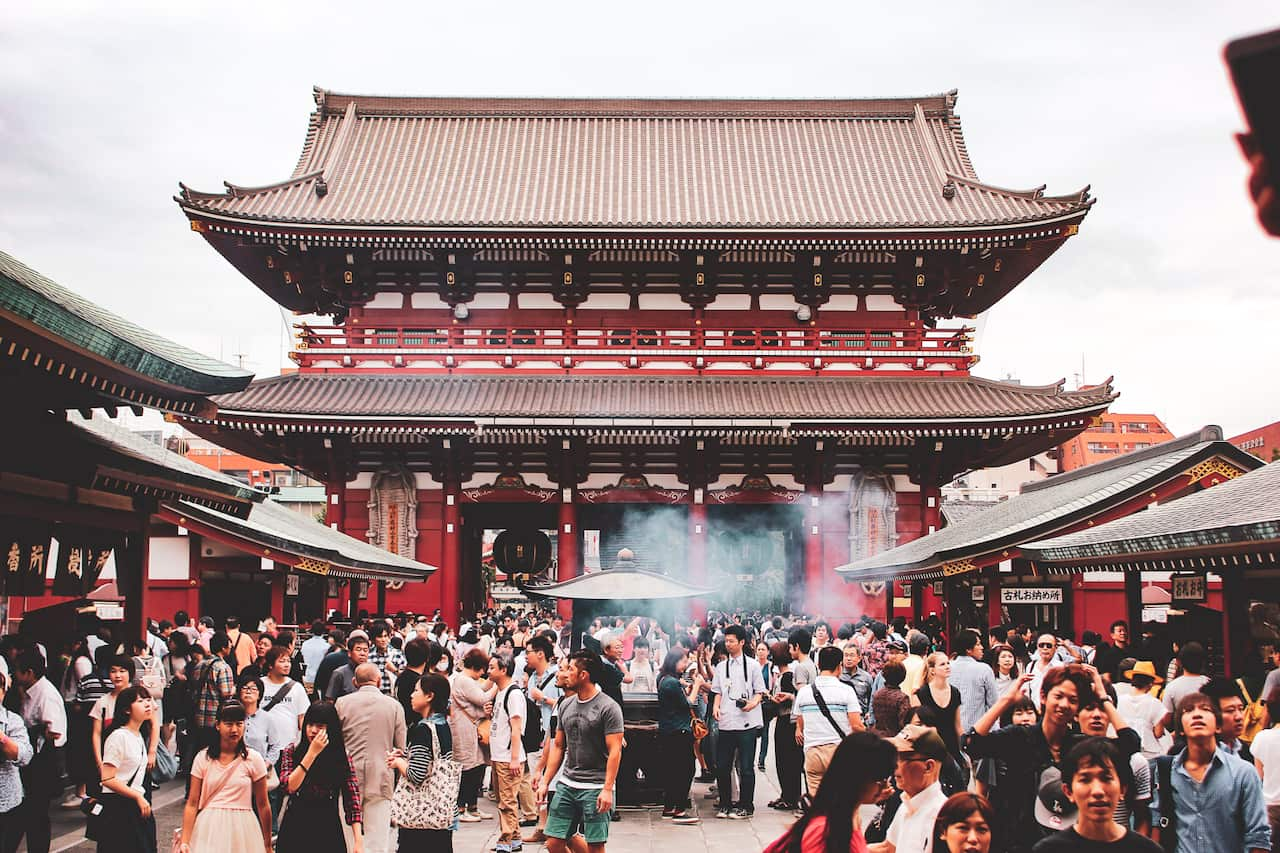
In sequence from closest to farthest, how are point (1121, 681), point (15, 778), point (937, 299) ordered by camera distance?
point (15, 778) → point (1121, 681) → point (937, 299)

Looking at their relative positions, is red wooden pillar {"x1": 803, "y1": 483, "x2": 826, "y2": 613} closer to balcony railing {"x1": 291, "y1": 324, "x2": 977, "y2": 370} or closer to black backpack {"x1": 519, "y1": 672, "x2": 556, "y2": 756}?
balcony railing {"x1": 291, "y1": 324, "x2": 977, "y2": 370}

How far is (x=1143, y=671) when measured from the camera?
8.30 metres

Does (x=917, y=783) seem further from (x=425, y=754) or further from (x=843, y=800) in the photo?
(x=425, y=754)

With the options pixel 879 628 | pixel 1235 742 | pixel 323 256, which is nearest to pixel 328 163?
pixel 323 256

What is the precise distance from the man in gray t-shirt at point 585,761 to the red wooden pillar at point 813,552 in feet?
54.1

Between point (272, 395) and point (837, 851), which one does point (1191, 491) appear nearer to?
point (837, 851)

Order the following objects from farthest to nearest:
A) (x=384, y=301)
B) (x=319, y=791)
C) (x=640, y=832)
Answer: (x=384, y=301) < (x=640, y=832) < (x=319, y=791)

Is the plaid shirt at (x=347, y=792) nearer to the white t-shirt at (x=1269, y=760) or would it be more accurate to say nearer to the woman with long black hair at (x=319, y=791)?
the woman with long black hair at (x=319, y=791)

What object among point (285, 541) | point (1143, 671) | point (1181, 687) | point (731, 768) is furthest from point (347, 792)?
point (285, 541)

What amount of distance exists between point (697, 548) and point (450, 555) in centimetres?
548

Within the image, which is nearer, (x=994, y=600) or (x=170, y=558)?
(x=994, y=600)

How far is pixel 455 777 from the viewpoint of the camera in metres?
7.51

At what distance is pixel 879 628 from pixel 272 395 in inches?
543

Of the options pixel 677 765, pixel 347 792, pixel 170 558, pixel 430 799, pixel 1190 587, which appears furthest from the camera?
pixel 170 558
